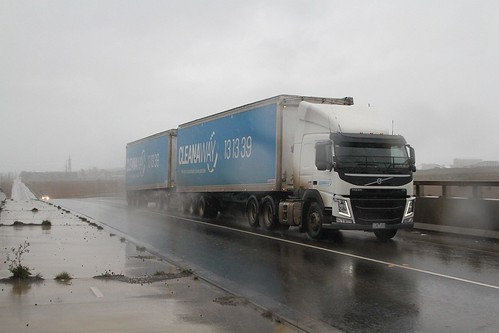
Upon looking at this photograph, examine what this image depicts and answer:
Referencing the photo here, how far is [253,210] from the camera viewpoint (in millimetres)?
18328

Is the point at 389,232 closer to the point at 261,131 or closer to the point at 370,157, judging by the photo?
the point at 370,157

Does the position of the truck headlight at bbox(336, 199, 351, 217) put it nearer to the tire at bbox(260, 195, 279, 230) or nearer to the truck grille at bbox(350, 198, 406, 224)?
the truck grille at bbox(350, 198, 406, 224)

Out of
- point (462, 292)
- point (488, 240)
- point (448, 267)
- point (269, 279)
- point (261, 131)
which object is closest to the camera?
point (462, 292)

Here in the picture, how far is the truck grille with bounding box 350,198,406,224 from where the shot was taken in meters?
13.1

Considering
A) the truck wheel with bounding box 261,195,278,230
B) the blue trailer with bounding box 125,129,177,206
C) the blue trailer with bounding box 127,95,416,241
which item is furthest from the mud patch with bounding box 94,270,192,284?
the blue trailer with bounding box 125,129,177,206

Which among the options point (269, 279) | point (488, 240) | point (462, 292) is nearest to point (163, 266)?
point (269, 279)

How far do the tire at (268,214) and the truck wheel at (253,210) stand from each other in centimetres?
30

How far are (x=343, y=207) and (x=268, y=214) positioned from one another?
4.45 m

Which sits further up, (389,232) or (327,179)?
(327,179)

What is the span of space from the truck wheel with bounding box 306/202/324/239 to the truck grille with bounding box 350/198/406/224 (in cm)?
102

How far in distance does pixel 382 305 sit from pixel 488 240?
8.77 meters

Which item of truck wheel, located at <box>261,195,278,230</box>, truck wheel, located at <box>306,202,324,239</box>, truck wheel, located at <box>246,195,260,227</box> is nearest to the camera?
truck wheel, located at <box>306,202,324,239</box>

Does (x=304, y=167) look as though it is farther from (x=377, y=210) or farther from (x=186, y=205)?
(x=186, y=205)

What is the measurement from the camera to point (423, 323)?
20.2 feet
